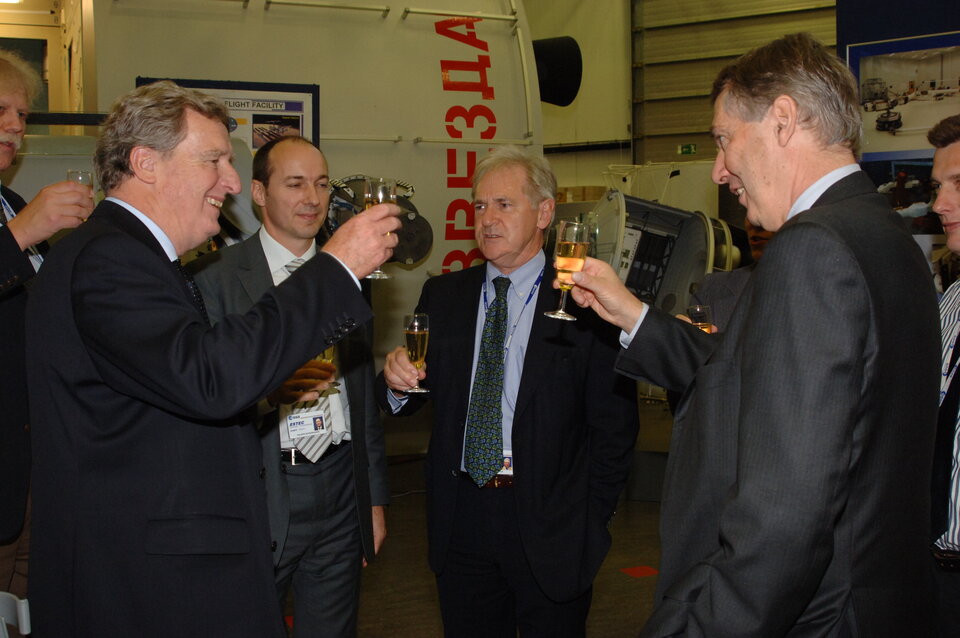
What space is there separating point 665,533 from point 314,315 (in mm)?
855

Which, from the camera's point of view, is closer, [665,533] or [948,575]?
[665,533]

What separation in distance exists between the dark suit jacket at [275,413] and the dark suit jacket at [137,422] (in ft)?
2.80

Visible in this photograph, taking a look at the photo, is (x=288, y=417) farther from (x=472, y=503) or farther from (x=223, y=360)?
(x=223, y=360)

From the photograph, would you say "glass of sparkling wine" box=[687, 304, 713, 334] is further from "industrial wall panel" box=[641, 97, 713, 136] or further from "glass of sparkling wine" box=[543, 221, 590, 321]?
"industrial wall panel" box=[641, 97, 713, 136]

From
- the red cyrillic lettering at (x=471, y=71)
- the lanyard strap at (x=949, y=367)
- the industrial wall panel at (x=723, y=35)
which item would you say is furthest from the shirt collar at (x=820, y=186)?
the industrial wall panel at (x=723, y=35)

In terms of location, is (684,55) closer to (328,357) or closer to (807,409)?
(328,357)

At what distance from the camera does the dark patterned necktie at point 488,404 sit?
2.85m

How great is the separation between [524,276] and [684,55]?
1563 centimetres

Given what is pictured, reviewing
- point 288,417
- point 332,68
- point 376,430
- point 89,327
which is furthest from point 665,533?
point 332,68

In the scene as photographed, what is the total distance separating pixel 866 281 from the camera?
1.42 m

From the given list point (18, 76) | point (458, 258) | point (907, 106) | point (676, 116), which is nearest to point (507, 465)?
point (18, 76)

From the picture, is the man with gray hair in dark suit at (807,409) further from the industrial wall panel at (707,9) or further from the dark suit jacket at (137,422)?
the industrial wall panel at (707,9)

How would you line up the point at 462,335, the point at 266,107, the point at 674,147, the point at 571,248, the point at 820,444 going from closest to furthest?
1. the point at 820,444
2. the point at 571,248
3. the point at 462,335
4. the point at 266,107
5. the point at 674,147

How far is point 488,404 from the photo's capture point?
293cm
